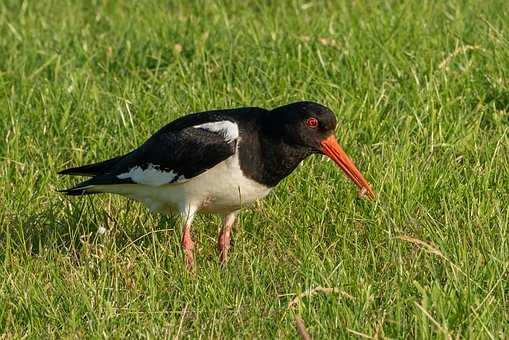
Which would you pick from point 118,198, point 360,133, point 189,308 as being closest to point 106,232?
point 118,198

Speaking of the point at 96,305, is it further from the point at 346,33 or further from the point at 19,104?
the point at 346,33

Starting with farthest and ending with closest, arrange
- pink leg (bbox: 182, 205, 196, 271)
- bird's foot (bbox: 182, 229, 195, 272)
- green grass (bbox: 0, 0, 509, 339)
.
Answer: pink leg (bbox: 182, 205, 196, 271) → bird's foot (bbox: 182, 229, 195, 272) → green grass (bbox: 0, 0, 509, 339)

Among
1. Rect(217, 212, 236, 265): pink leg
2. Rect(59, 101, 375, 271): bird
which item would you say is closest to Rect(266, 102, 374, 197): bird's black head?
Rect(59, 101, 375, 271): bird

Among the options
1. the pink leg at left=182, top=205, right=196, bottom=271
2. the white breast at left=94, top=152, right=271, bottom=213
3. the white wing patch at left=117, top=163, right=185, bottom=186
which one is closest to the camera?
the white breast at left=94, top=152, right=271, bottom=213

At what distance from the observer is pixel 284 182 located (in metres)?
6.91

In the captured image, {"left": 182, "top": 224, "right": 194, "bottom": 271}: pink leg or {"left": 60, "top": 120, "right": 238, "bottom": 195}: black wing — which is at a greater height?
{"left": 60, "top": 120, "right": 238, "bottom": 195}: black wing

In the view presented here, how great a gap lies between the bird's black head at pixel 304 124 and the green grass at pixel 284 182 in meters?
0.44

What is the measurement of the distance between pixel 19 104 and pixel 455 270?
12.5ft

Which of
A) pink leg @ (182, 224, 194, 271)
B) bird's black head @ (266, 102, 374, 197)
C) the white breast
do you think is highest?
bird's black head @ (266, 102, 374, 197)

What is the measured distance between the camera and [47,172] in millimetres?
7234

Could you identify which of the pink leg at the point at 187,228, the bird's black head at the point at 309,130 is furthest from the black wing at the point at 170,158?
the bird's black head at the point at 309,130

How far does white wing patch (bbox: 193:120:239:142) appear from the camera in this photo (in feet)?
20.2

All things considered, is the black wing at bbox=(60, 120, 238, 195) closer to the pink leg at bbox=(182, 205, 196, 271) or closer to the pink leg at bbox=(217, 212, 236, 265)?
the pink leg at bbox=(182, 205, 196, 271)

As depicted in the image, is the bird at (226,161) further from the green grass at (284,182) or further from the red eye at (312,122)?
the green grass at (284,182)
